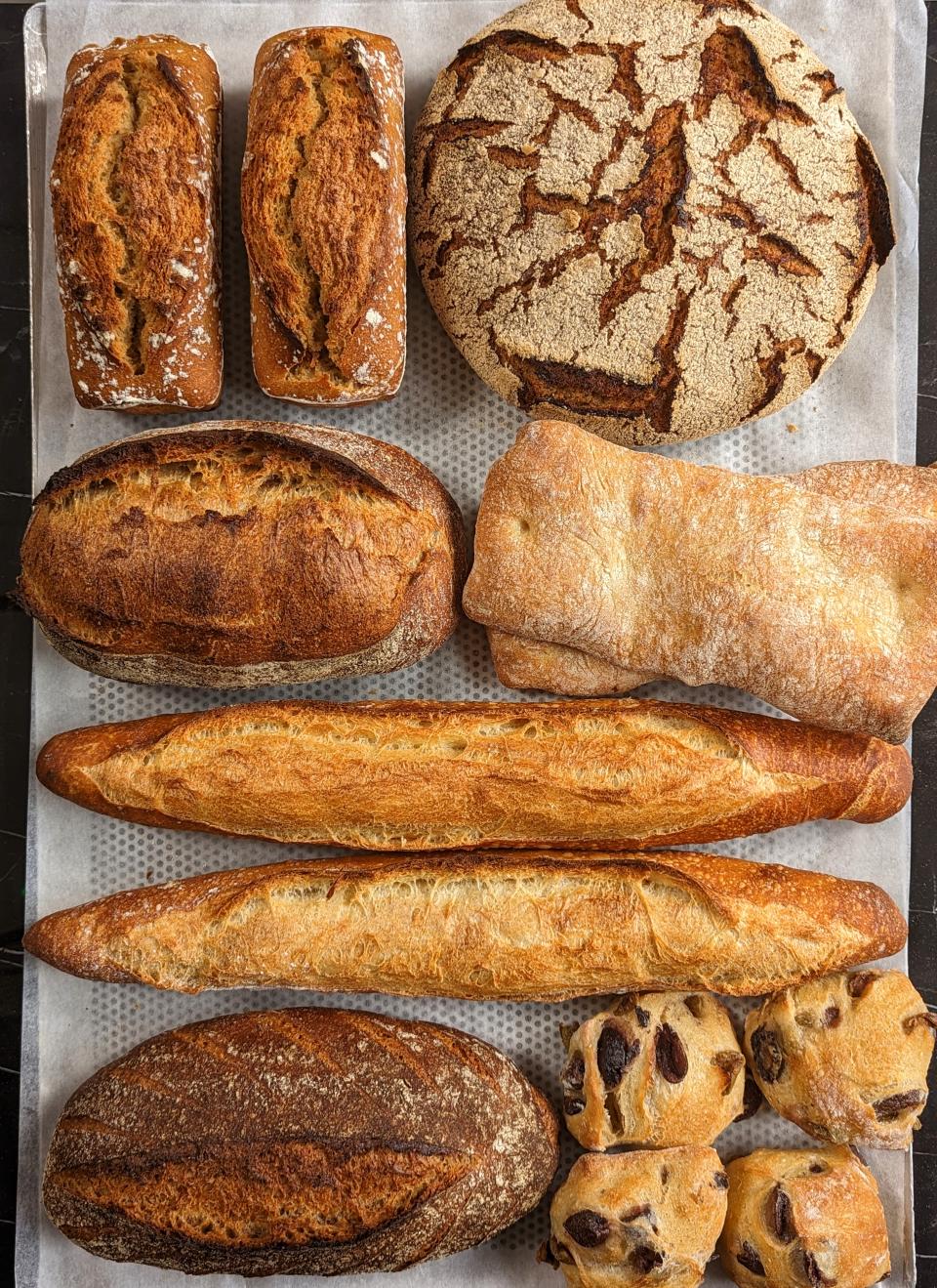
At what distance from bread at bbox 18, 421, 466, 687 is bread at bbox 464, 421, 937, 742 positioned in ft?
0.66

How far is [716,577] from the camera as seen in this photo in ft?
4.98

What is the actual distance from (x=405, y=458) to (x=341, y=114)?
1.88 feet

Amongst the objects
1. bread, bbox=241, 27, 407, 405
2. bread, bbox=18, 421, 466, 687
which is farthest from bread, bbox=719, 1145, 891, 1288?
bread, bbox=241, 27, 407, 405

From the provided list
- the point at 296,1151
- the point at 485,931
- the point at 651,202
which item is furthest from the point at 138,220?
the point at 296,1151

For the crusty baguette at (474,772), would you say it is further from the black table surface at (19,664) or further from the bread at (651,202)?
the bread at (651,202)

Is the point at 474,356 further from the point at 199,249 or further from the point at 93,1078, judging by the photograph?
the point at 93,1078

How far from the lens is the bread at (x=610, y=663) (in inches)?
63.8

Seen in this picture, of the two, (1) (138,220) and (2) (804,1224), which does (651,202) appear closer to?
(1) (138,220)

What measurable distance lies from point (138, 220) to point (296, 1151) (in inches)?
61.4

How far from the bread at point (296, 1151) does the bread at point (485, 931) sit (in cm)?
12

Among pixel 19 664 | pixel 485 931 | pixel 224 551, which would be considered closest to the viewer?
pixel 224 551

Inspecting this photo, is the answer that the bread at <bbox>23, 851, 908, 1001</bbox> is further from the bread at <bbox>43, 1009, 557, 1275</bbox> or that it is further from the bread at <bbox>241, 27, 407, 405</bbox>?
the bread at <bbox>241, 27, 407, 405</bbox>

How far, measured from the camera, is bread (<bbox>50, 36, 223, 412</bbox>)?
151 centimetres

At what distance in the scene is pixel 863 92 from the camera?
176 centimetres
